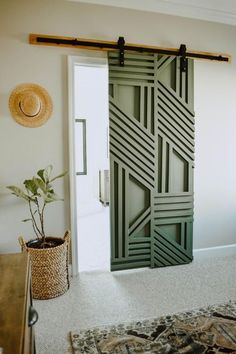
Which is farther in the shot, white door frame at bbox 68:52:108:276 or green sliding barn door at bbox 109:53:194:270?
green sliding barn door at bbox 109:53:194:270

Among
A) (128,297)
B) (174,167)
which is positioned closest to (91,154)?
(174,167)

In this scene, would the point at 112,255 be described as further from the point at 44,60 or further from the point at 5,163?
the point at 44,60

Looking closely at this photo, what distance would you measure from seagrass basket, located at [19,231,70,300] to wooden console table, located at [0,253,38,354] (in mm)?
978

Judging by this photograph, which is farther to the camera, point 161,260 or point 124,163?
point 161,260

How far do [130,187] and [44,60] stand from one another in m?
1.56

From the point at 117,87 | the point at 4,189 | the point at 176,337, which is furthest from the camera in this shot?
the point at 117,87

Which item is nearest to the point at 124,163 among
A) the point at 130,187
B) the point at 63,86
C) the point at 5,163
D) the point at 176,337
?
the point at 130,187

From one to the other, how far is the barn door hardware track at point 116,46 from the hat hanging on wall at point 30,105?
45 cm

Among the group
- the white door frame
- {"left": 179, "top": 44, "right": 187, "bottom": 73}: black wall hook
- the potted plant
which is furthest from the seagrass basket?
{"left": 179, "top": 44, "right": 187, "bottom": 73}: black wall hook

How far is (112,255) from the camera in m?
2.90

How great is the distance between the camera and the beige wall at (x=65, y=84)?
100 inches

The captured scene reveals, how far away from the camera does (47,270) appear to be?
7.68 ft

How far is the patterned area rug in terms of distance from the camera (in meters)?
1.72

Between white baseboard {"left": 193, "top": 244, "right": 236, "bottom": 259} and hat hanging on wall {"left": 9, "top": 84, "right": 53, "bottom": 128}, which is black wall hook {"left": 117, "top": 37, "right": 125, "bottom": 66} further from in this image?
white baseboard {"left": 193, "top": 244, "right": 236, "bottom": 259}
